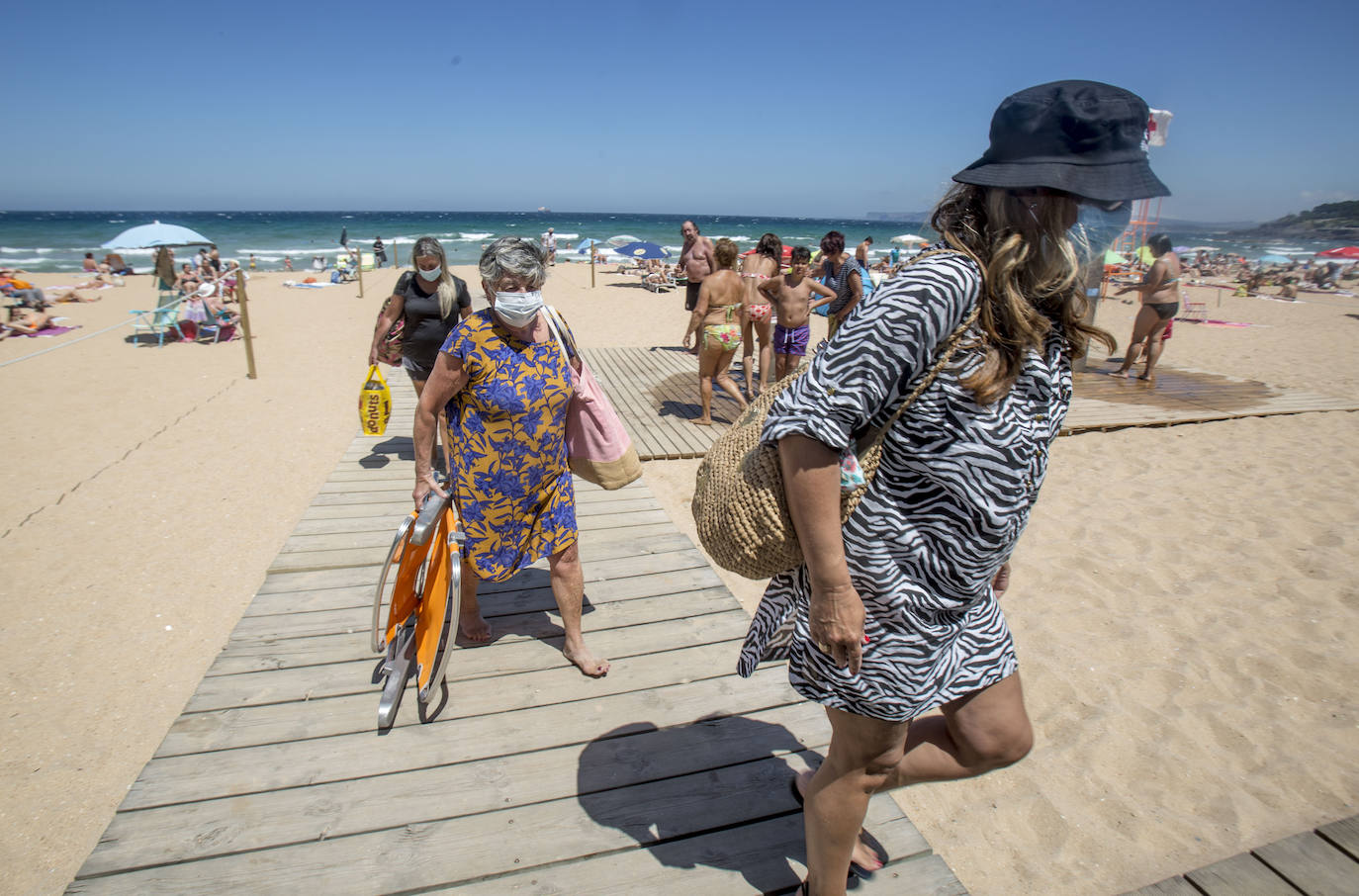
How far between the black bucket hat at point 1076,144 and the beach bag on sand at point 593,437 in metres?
1.56

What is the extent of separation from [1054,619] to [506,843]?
311 cm

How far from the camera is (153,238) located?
13594 millimetres

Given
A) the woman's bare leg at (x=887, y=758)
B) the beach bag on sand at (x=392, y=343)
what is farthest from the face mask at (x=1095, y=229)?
the beach bag on sand at (x=392, y=343)

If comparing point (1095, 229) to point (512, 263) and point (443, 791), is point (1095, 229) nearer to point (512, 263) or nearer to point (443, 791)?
point (512, 263)

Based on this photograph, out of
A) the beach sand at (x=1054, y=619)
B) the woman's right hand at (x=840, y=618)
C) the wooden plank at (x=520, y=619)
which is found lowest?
the beach sand at (x=1054, y=619)

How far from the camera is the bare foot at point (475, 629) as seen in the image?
106 inches

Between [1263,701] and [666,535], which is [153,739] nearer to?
[666,535]

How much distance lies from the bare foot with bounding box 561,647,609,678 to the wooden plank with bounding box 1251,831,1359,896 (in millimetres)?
2039

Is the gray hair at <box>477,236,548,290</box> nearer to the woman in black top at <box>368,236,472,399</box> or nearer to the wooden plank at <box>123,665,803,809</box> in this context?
the wooden plank at <box>123,665,803,809</box>

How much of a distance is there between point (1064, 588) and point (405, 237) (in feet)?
181

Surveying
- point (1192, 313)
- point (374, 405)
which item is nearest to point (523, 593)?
point (374, 405)

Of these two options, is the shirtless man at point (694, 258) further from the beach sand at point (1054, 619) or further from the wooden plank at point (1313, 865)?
the wooden plank at point (1313, 865)

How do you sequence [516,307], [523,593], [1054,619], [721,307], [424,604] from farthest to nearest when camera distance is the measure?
[721,307] → [1054,619] → [523,593] → [424,604] → [516,307]

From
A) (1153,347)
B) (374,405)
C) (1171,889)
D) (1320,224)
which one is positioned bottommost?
(1171,889)
